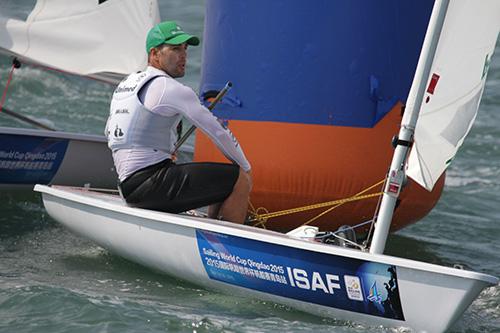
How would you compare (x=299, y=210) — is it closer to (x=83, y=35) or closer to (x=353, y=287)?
(x=353, y=287)

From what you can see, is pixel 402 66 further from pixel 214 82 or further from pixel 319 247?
pixel 319 247

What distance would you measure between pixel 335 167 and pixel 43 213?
1718 millimetres

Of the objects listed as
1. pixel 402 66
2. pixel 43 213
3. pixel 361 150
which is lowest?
pixel 43 213

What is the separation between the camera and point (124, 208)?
14.7 ft

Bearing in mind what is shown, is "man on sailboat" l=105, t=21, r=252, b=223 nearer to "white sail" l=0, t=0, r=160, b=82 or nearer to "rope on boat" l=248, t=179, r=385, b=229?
"rope on boat" l=248, t=179, r=385, b=229

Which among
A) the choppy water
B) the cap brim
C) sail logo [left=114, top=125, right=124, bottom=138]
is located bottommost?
the choppy water

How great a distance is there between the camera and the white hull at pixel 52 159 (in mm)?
5871

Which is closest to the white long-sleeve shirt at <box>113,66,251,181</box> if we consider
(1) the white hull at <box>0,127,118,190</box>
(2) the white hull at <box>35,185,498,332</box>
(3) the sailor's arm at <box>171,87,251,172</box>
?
(3) the sailor's arm at <box>171,87,251,172</box>

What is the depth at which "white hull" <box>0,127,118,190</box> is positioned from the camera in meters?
5.87

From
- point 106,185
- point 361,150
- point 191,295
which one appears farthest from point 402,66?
point 106,185

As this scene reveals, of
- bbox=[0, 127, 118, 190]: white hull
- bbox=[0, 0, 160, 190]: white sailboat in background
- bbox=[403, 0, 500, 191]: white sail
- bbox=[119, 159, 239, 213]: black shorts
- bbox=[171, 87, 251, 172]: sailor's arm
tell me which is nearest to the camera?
bbox=[403, 0, 500, 191]: white sail

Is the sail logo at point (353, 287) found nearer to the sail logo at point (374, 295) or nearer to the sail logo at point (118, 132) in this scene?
the sail logo at point (374, 295)

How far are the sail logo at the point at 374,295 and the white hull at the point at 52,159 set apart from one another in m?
2.64

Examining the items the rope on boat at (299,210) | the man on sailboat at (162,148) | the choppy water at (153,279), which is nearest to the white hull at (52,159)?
the choppy water at (153,279)
